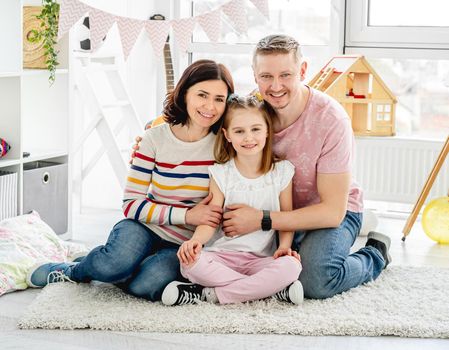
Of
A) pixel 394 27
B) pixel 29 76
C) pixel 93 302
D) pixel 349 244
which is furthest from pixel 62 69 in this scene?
pixel 394 27

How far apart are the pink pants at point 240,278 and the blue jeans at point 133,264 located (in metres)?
0.07

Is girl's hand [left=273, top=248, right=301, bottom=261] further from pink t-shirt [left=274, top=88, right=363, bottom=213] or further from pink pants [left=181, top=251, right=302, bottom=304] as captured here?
pink t-shirt [left=274, top=88, right=363, bottom=213]

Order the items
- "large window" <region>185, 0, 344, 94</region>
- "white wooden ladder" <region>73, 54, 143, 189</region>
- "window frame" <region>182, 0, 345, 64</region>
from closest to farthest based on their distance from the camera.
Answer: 1. "white wooden ladder" <region>73, 54, 143, 189</region>
2. "window frame" <region>182, 0, 345, 64</region>
3. "large window" <region>185, 0, 344, 94</region>

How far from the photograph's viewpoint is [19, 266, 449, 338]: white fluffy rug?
2273 millimetres

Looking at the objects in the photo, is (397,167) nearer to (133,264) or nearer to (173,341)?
(133,264)

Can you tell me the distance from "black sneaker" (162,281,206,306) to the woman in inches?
1.8

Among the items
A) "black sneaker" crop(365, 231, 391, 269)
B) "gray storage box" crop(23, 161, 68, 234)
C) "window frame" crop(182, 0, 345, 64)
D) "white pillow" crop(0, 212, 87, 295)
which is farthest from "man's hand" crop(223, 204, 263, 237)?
"window frame" crop(182, 0, 345, 64)

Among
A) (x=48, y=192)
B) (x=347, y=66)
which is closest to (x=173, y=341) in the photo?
(x=48, y=192)

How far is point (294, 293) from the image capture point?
245 cm

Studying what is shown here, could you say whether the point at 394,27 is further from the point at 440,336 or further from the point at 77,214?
the point at 440,336

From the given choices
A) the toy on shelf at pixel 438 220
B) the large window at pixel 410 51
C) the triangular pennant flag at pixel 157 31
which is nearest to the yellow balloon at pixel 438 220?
the toy on shelf at pixel 438 220

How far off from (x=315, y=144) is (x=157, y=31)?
1030 millimetres

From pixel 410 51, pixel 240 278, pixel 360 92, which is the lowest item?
pixel 240 278

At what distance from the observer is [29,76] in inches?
136
